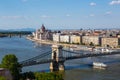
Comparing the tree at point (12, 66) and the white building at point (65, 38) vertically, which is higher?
the tree at point (12, 66)

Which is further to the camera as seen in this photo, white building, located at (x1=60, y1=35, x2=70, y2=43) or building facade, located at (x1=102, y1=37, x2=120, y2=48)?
white building, located at (x1=60, y1=35, x2=70, y2=43)

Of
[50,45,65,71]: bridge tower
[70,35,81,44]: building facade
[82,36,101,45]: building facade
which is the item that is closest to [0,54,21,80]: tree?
[50,45,65,71]: bridge tower

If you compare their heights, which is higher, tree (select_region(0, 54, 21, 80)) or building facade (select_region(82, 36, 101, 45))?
tree (select_region(0, 54, 21, 80))

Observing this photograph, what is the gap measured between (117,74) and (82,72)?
168 cm

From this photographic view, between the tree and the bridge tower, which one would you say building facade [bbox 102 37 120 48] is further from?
the tree

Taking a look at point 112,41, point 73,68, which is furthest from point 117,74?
point 112,41

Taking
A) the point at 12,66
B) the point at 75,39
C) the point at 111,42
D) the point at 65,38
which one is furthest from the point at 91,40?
the point at 12,66

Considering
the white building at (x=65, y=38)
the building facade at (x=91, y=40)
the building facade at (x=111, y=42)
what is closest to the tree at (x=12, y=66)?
the building facade at (x=111, y=42)

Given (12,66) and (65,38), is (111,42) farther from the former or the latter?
(12,66)

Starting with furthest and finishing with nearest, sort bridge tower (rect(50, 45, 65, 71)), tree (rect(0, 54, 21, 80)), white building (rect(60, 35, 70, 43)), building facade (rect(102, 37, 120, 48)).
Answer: white building (rect(60, 35, 70, 43)), building facade (rect(102, 37, 120, 48)), bridge tower (rect(50, 45, 65, 71)), tree (rect(0, 54, 21, 80))

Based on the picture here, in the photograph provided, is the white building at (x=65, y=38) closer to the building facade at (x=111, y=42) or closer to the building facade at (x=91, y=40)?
the building facade at (x=91, y=40)

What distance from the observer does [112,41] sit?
4044cm

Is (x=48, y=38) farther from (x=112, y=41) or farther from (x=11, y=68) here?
(x=11, y=68)

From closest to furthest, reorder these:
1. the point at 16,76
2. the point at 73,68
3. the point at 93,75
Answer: the point at 16,76
the point at 93,75
the point at 73,68
